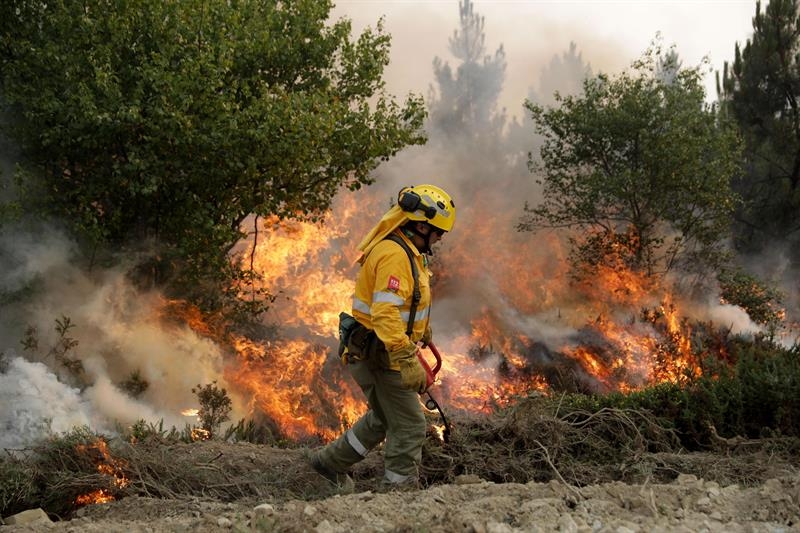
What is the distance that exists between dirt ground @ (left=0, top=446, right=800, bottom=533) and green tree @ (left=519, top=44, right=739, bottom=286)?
34.5 feet

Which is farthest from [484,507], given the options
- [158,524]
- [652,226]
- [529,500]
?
[652,226]

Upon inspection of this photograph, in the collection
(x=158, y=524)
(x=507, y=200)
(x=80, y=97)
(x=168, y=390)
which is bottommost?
(x=158, y=524)

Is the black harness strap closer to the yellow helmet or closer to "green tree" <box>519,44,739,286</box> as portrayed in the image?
the yellow helmet

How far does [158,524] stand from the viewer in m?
3.68

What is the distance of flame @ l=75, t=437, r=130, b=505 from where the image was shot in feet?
16.2

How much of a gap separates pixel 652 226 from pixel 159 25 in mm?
10185

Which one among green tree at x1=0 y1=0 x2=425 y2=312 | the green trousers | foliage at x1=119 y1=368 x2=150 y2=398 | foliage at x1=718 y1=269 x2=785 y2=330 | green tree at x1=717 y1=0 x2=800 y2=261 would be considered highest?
green tree at x1=717 y1=0 x2=800 y2=261

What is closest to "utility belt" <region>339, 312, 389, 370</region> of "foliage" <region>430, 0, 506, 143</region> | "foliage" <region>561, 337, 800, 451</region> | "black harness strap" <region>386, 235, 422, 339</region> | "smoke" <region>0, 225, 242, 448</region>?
"black harness strap" <region>386, 235, 422, 339</region>

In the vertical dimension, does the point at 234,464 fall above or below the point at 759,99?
below

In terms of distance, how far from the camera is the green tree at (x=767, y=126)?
17328 mm

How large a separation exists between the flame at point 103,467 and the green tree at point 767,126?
16.2m

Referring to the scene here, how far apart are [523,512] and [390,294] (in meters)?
1.62

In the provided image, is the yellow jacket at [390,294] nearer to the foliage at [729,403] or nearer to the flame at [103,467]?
the flame at [103,467]

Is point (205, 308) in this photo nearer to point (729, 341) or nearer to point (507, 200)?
point (729, 341)
